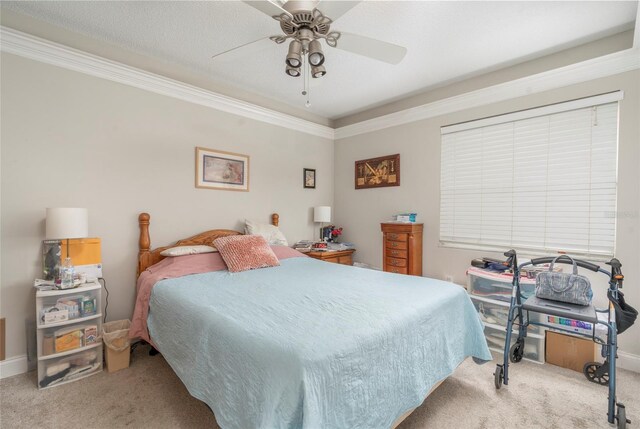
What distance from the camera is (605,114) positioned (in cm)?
250

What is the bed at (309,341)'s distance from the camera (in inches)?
45.7

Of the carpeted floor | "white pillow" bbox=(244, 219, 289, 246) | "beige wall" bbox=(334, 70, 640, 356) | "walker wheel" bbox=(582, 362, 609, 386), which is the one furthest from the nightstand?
"walker wheel" bbox=(582, 362, 609, 386)

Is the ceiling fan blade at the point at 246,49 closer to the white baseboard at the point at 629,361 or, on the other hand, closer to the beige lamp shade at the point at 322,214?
the beige lamp shade at the point at 322,214

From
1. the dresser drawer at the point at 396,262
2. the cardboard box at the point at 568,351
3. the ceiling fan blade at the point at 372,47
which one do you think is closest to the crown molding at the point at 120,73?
the ceiling fan blade at the point at 372,47

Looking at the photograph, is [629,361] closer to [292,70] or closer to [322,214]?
[322,214]

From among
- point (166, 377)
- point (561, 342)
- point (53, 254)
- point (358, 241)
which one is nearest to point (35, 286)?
point (53, 254)

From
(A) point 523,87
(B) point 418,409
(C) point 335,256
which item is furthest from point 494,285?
(A) point 523,87

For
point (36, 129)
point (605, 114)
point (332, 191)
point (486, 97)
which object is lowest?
point (332, 191)

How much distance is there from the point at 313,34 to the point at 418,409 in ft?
8.13

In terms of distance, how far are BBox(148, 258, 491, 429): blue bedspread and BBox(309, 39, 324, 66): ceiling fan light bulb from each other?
1.51 meters

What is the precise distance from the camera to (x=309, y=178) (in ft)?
14.4

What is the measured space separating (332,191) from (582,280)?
130 inches

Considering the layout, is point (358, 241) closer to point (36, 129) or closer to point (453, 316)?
point (453, 316)

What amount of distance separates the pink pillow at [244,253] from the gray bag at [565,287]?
2.25 meters
